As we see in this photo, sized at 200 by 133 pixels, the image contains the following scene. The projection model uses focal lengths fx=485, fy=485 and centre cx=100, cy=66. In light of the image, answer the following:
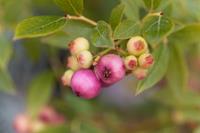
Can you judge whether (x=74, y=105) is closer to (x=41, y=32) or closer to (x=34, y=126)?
(x=34, y=126)

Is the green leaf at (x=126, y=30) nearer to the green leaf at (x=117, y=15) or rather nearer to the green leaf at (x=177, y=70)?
the green leaf at (x=117, y=15)

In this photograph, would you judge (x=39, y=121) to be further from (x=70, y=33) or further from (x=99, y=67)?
(x=99, y=67)

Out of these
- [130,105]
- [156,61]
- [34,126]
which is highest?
[156,61]

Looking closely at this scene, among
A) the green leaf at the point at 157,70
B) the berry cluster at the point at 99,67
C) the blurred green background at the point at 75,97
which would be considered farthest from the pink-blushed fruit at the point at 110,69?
the blurred green background at the point at 75,97

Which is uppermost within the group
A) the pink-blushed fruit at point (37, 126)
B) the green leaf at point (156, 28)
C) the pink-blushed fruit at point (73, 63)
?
the green leaf at point (156, 28)

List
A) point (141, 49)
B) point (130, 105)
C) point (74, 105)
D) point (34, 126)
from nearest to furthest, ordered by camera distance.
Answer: point (141, 49) < point (34, 126) < point (74, 105) < point (130, 105)

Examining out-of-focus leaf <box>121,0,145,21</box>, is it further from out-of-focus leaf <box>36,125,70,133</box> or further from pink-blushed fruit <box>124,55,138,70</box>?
out-of-focus leaf <box>36,125,70,133</box>

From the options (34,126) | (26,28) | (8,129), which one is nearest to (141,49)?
→ (26,28)
